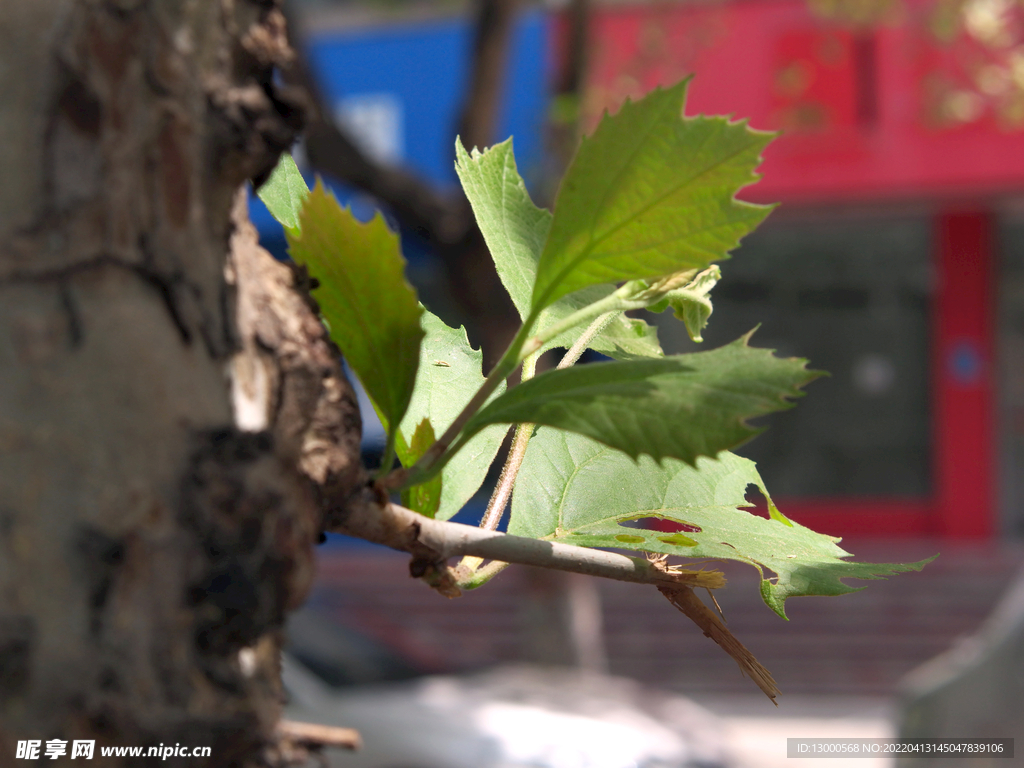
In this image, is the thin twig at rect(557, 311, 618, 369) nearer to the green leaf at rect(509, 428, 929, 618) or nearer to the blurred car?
the green leaf at rect(509, 428, 929, 618)

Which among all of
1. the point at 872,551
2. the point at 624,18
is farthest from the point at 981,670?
the point at 624,18

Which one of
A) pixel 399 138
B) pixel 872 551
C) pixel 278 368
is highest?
pixel 399 138

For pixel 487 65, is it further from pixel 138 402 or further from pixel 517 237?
pixel 138 402

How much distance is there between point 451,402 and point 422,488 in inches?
2.9

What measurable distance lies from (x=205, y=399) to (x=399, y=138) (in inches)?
330

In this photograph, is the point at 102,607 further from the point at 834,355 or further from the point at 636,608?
the point at 834,355

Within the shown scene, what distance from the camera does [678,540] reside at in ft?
1.63

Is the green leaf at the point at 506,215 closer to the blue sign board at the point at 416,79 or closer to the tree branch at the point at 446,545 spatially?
the tree branch at the point at 446,545

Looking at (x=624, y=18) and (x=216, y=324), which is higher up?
(x=624, y=18)

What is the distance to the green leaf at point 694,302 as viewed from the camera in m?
0.49

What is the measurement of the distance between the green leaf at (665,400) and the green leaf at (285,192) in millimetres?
165

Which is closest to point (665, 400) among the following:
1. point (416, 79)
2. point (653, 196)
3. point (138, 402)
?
point (653, 196)

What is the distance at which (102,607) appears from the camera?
31 cm

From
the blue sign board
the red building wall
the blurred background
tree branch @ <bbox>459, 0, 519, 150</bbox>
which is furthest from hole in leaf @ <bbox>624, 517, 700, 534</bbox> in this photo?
the blue sign board
